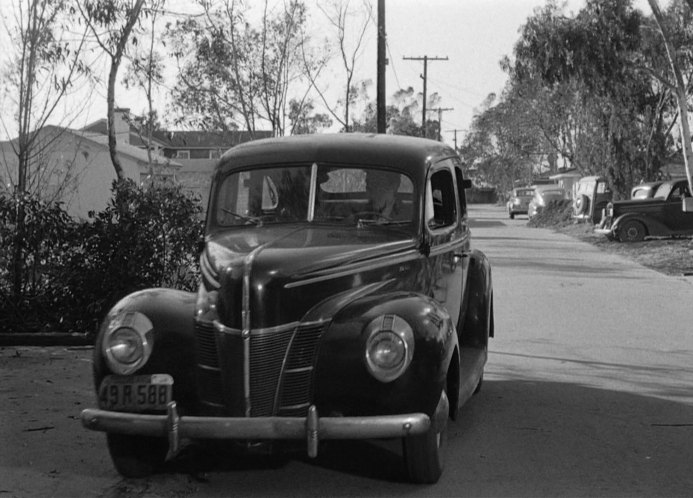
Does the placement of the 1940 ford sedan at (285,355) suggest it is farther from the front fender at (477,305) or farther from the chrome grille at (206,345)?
the front fender at (477,305)

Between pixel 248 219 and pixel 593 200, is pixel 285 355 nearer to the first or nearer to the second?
pixel 248 219

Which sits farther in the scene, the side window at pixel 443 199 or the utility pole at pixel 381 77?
the utility pole at pixel 381 77

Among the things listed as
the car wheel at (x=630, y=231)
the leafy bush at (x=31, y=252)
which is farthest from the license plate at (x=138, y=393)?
the car wheel at (x=630, y=231)

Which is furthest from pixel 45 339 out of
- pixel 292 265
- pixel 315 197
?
pixel 292 265

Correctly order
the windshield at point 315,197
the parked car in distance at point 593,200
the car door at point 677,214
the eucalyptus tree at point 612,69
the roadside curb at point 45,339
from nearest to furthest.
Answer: the windshield at point 315,197 < the roadside curb at point 45,339 < the car door at point 677,214 < the eucalyptus tree at point 612,69 < the parked car in distance at point 593,200

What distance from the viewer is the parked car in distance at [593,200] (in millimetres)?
38312

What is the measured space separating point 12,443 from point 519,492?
3.23 m

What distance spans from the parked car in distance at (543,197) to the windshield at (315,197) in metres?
42.9

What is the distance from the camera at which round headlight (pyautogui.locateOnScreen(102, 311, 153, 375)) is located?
17.9 ft

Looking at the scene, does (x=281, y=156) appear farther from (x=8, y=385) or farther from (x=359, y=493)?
(x=8, y=385)

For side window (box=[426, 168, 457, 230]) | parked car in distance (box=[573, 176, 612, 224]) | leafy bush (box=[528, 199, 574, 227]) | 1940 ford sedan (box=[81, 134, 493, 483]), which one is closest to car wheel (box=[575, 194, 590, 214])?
parked car in distance (box=[573, 176, 612, 224])

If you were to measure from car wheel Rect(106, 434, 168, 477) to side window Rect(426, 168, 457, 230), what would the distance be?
2.44 meters

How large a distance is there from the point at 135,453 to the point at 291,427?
1245 millimetres

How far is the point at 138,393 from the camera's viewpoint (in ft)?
17.5
